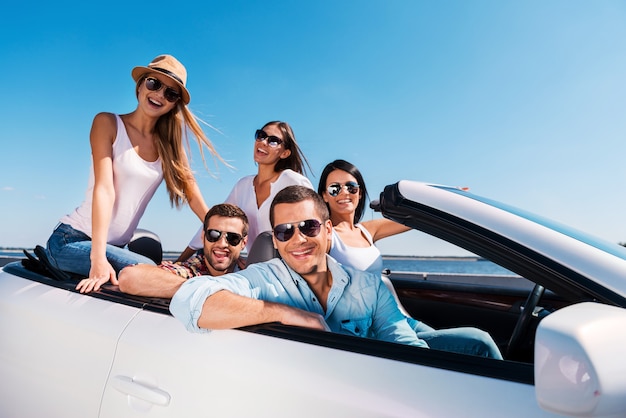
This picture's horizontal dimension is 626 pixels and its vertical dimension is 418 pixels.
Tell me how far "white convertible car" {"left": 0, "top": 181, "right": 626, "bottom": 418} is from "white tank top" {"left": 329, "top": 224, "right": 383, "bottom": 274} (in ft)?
3.52

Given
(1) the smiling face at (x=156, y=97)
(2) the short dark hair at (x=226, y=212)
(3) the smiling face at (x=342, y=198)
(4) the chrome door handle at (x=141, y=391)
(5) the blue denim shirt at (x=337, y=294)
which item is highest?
(1) the smiling face at (x=156, y=97)

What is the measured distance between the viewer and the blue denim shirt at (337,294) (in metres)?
1.53

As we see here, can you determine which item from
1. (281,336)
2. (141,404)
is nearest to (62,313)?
(141,404)

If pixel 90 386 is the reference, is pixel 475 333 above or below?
above

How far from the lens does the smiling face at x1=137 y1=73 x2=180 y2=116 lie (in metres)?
2.66

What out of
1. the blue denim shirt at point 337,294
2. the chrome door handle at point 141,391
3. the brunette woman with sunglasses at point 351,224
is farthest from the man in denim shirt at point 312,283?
the brunette woman with sunglasses at point 351,224

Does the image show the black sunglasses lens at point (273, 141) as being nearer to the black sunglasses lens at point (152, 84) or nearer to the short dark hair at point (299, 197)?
the black sunglasses lens at point (152, 84)

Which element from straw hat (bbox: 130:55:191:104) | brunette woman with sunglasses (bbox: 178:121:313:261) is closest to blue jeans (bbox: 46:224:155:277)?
brunette woman with sunglasses (bbox: 178:121:313:261)

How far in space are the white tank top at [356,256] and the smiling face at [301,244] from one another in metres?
0.82

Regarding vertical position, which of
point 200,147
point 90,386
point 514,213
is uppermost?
point 200,147

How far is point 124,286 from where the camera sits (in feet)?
5.43

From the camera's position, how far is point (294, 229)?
1.77 metres

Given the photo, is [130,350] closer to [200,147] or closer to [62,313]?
[62,313]

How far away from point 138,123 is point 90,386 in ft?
5.58
